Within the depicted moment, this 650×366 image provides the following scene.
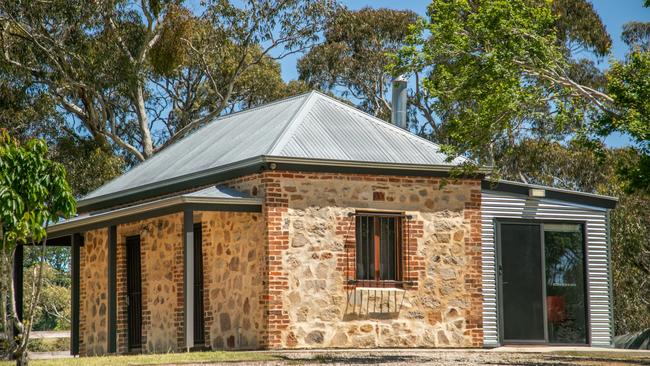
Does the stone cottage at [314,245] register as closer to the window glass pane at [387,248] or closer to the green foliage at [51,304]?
the window glass pane at [387,248]

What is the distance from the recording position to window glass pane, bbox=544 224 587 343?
2012 cm

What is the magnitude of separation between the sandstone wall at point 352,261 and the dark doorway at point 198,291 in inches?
82.7

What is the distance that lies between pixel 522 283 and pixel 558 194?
1746 mm

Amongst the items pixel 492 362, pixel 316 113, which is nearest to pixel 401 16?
pixel 316 113

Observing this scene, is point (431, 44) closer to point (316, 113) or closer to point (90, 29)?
point (316, 113)

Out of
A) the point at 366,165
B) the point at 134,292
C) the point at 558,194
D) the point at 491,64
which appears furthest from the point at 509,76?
the point at 134,292

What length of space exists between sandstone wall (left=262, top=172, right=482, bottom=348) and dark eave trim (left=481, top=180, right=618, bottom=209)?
25.6 inches

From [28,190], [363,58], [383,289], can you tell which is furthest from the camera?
[363,58]

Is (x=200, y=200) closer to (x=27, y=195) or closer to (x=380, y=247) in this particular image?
(x=380, y=247)

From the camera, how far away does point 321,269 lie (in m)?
17.8

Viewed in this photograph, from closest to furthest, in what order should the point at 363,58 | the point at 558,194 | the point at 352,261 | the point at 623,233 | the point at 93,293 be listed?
the point at 352,261, the point at 558,194, the point at 93,293, the point at 623,233, the point at 363,58

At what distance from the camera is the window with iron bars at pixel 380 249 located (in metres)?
18.2

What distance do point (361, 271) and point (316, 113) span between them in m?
3.39

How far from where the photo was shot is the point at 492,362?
14.5 meters
